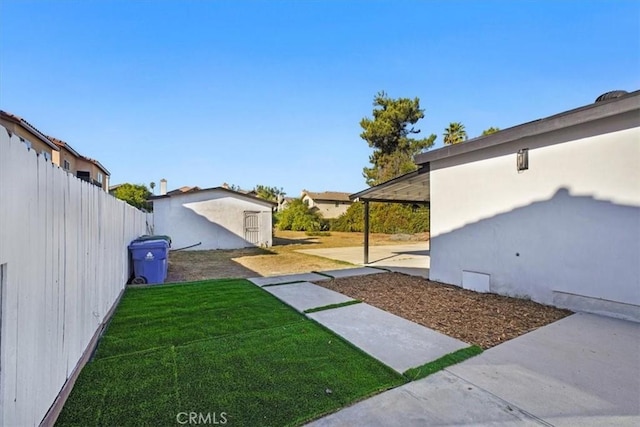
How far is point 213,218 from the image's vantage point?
1656cm

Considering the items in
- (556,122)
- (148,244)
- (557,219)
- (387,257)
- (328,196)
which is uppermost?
(328,196)

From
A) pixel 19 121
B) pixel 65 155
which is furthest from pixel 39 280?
pixel 65 155

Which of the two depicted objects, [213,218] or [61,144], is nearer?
[61,144]

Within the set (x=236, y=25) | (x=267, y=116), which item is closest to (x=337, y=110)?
(x=267, y=116)

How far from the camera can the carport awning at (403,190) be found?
8.30 meters

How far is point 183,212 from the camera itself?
52.4 ft

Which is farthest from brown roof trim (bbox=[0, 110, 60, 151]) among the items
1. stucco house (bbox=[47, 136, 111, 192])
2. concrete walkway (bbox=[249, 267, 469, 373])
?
concrete walkway (bbox=[249, 267, 469, 373])

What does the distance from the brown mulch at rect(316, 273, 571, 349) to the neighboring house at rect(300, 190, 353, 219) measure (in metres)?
36.5

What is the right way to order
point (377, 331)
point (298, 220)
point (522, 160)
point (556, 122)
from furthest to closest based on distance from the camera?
point (298, 220), point (522, 160), point (556, 122), point (377, 331)

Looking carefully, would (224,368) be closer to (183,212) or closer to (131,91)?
(131,91)

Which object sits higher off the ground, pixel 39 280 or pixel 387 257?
pixel 39 280

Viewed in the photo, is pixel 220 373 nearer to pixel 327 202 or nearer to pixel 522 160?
pixel 522 160

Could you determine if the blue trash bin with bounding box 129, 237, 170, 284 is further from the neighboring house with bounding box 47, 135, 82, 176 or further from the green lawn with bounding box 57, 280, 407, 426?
the neighboring house with bounding box 47, 135, 82, 176

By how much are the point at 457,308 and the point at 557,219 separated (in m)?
2.27
